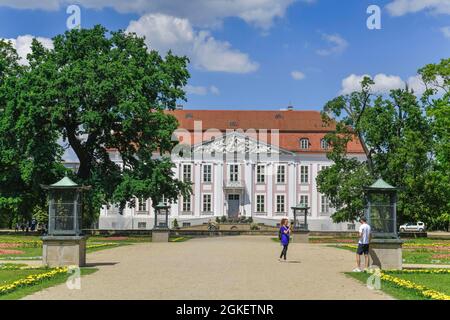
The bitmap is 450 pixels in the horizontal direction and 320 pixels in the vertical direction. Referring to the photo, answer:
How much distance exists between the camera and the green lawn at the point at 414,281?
14.4 meters

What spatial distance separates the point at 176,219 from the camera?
7725cm

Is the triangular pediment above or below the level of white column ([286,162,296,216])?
above

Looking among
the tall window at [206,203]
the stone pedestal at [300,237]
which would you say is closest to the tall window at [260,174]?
the tall window at [206,203]

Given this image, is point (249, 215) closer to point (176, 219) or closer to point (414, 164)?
point (176, 219)

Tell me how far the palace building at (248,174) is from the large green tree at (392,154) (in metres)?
23.1

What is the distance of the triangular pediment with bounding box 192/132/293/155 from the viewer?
3105 inches

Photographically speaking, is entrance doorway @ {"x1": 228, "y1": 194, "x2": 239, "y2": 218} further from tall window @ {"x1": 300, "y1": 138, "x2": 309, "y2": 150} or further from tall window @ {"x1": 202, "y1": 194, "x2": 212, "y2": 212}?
tall window @ {"x1": 300, "y1": 138, "x2": 309, "y2": 150}

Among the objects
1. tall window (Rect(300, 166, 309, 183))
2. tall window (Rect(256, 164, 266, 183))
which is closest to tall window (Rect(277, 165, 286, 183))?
tall window (Rect(256, 164, 266, 183))

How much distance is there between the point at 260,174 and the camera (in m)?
79.4

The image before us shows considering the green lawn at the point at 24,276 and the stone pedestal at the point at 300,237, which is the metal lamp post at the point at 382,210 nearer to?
the green lawn at the point at 24,276

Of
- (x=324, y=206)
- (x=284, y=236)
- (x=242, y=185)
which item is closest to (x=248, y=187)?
A: (x=242, y=185)
